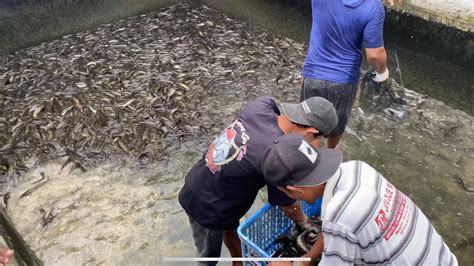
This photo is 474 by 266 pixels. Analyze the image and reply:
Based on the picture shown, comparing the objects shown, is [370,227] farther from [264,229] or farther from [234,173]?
[264,229]

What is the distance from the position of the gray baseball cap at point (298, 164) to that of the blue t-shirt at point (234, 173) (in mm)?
281

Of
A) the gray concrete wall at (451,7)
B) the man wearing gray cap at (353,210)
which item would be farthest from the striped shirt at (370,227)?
the gray concrete wall at (451,7)

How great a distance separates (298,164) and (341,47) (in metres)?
1.88

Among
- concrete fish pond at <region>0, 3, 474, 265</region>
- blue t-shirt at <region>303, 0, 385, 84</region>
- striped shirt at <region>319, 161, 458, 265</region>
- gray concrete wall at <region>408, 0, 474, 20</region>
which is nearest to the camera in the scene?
striped shirt at <region>319, 161, 458, 265</region>

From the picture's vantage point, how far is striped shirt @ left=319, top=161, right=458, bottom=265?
187cm

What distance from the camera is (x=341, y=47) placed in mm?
3592

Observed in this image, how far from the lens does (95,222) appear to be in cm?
415

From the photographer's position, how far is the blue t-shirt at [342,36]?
133 inches

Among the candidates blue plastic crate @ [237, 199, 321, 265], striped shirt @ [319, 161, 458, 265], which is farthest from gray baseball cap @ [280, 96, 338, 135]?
striped shirt @ [319, 161, 458, 265]

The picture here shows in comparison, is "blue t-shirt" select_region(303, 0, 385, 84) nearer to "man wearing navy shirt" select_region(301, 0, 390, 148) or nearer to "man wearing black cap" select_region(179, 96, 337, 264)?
"man wearing navy shirt" select_region(301, 0, 390, 148)

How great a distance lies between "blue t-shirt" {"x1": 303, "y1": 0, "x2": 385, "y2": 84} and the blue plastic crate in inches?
51.3

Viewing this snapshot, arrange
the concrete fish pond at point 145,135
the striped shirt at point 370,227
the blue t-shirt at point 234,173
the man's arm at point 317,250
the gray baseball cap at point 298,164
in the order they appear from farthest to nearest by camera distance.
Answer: the concrete fish pond at point 145,135 < the blue t-shirt at point 234,173 < the man's arm at point 317,250 < the gray baseball cap at point 298,164 < the striped shirt at point 370,227

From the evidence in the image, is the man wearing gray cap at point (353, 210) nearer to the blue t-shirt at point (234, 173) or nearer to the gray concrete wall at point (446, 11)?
the blue t-shirt at point (234, 173)

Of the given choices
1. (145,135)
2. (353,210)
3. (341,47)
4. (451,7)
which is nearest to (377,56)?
(341,47)
